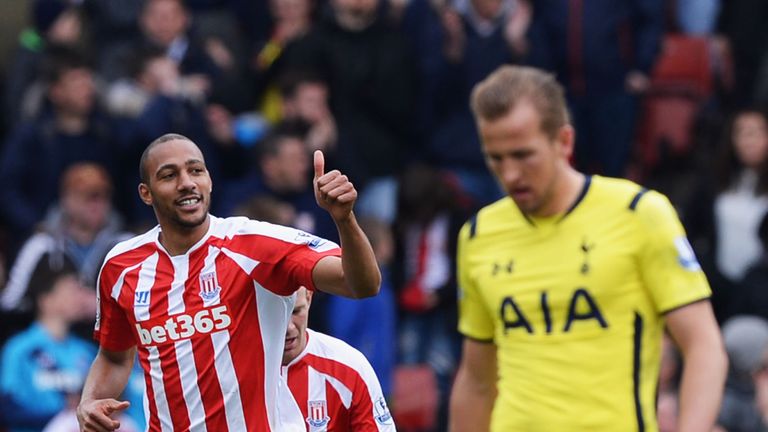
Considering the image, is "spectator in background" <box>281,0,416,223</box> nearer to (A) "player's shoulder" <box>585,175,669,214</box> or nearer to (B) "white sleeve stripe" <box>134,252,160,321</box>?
(B) "white sleeve stripe" <box>134,252,160,321</box>

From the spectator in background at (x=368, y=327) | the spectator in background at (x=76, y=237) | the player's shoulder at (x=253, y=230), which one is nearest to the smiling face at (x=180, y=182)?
the player's shoulder at (x=253, y=230)

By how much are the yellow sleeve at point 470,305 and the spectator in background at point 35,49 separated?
6.97 metres

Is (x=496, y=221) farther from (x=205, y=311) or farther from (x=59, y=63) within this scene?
(x=59, y=63)

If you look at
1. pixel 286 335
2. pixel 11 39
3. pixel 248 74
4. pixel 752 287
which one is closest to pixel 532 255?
pixel 286 335

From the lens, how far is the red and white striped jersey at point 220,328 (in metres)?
6.07

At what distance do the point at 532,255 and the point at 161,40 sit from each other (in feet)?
23.8

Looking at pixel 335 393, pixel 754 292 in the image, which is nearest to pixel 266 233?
A: pixel 335 393

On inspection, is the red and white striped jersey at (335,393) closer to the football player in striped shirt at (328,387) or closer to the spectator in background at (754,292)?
the football player in striped shirt at (328,387)

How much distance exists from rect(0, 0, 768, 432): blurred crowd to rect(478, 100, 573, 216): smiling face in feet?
17.2

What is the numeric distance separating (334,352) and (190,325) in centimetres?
88

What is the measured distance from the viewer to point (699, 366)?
5484 millimetres

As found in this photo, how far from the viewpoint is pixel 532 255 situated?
5926mm

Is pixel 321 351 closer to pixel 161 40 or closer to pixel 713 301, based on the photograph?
pixel 713 301

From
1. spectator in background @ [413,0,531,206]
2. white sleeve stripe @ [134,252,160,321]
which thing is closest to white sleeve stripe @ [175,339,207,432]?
white sleeve stripe @ [134,252,160,321]
